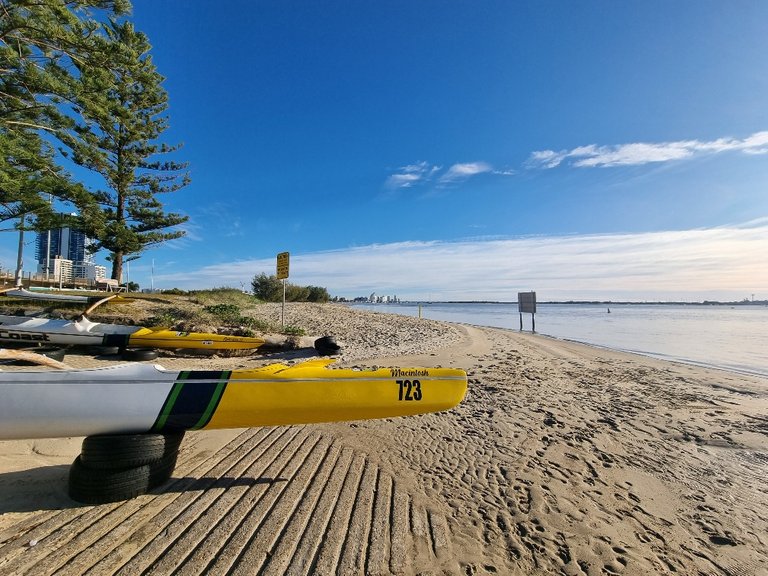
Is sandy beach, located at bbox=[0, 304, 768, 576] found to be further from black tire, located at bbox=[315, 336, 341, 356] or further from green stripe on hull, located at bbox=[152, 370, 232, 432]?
black tire, located at bbox=[315, 336, 341, 356]

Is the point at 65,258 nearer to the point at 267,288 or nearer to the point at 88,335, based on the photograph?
the point at 267,288

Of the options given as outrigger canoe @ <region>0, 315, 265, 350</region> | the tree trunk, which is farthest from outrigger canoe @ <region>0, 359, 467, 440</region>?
the tree trunk

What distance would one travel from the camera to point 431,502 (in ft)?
8.89

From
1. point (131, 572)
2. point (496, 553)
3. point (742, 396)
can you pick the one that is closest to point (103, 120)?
point (131, 572)

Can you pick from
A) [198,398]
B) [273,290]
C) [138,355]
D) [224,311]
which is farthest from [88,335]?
[273,290]

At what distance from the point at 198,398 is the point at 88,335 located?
714 cm

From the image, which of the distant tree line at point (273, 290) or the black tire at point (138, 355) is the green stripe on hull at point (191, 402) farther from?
the distant tree line at point (273, 290)

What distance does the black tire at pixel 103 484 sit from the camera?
2414 millimetres

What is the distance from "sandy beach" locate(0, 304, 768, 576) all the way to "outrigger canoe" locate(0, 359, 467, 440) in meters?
0.51

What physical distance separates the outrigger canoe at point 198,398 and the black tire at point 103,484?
0.26 meters

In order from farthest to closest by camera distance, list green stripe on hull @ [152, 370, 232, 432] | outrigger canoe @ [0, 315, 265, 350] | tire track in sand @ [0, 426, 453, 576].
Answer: outrigger canoe @ [0, 315, 265, 350] → green stripe on hull @ [152, 370, 232, 432] → tire track in sand @ [0, 426, 453, 576]

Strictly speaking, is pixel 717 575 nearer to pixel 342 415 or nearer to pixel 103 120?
pixel 342 415

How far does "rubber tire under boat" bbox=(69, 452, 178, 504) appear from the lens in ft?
7.92

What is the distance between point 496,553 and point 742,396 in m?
6.86
